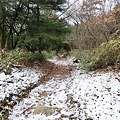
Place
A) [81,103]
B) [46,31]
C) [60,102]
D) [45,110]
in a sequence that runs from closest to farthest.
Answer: [45,110], [81,103], [60,102], [46,31]

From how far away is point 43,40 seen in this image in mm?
8414

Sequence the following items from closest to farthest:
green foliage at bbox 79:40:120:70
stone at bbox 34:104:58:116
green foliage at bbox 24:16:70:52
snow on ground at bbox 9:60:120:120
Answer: snow on ground at bbox 9:60:120:120
stone at bbox 34:104:58:116
green foliage at bbox 79:40:120:70
green foliage at bbox 24:16:70:52

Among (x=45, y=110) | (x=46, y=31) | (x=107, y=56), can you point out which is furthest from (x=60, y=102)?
(x=46, y=31)

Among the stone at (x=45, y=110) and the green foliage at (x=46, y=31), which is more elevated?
the green foliage at (x=46, y=31)

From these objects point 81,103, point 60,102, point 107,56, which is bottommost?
point 60,102

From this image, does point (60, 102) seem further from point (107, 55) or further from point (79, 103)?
point (107, 55)

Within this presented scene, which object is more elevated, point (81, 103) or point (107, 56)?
point (107, 56)

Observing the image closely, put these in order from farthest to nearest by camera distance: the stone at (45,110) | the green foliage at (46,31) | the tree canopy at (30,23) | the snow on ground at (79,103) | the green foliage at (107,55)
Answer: the tree canopy at (30,23) → the green foliage at (46,31) → the green foliage at (107,55) → the stone at (45,110) → the snow on ground at (79,103)

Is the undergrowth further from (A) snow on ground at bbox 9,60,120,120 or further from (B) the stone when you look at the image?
(B) the stone

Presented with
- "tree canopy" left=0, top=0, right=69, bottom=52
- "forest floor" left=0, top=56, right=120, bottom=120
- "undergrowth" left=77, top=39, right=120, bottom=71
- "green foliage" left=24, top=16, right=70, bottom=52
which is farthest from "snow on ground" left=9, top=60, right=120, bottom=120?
"tree canopy" left=0, top=0, right=69, bottom=52

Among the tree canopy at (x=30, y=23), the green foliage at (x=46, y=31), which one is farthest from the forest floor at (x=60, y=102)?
Result: the tree canopy at (x=30, y=23)

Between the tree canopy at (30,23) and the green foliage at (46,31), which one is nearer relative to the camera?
the green foliage at (46,31)

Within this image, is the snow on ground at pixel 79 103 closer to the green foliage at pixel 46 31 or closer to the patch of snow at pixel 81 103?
the patch of snow at pixel 81 103

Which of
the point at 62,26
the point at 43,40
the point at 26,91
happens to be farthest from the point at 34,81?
the point at 62,26
